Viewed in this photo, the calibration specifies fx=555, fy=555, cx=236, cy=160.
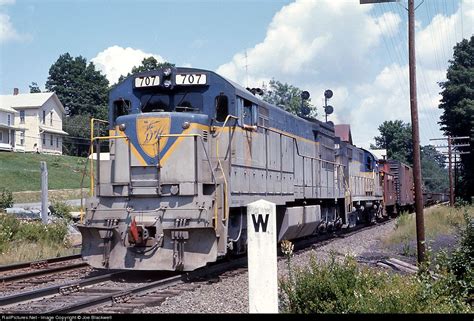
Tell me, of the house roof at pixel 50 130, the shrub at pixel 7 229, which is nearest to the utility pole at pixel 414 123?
the shrub at pixel 7 229

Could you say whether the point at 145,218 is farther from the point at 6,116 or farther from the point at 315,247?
the point at 6,116

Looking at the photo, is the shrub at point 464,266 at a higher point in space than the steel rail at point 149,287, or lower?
higher

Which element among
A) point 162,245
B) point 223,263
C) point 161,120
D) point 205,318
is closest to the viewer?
point 205,318

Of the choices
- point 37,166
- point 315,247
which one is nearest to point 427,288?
point 315,247

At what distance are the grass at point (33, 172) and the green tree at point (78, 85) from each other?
3084 cm

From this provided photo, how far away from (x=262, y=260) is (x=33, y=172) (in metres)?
48.3

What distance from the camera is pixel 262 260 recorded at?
187 inches

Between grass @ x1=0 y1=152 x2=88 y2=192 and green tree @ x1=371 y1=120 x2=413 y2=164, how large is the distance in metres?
59.4

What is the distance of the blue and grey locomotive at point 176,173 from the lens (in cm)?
968

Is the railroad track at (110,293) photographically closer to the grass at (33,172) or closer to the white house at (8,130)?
the grass at (33,172)

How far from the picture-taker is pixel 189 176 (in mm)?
10000

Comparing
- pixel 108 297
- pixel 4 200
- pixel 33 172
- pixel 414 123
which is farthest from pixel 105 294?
pixel 33 172

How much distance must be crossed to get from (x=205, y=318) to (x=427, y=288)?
2779 millimetres

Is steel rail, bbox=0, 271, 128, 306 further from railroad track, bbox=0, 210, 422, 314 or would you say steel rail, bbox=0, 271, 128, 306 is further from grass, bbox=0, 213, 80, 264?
grass, bbox=0, 213, 80, 264
